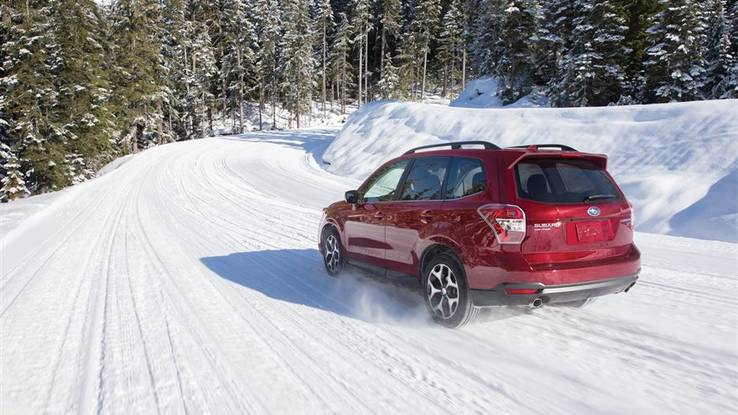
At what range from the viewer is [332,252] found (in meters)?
6.71

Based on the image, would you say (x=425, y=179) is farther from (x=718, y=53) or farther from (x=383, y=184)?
(x=718, y=53)

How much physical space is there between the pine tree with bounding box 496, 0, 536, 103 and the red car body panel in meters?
34.0

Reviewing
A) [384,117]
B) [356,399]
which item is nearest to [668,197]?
[356,399]

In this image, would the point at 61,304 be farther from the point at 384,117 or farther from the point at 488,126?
the point at 384,117

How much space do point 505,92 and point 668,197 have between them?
97.4ft

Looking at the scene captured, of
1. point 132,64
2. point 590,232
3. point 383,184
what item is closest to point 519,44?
point 132,64

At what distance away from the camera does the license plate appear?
13.6ft

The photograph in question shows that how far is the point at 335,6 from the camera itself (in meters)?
86.9

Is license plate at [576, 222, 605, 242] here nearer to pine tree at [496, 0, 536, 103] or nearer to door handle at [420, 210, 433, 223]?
door handle at [420, 210, 433, 223]

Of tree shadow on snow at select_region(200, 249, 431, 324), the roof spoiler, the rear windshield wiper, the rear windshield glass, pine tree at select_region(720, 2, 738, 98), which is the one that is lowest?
tree shadow on snow at select_region(200, 249, 431, 324)

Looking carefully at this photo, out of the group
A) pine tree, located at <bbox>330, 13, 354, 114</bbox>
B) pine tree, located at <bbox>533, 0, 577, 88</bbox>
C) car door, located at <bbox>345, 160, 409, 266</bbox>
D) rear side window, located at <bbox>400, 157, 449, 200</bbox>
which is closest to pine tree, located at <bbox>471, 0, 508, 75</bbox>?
pine tree, located at <bbox>533, 0, 577, 88</bbox>

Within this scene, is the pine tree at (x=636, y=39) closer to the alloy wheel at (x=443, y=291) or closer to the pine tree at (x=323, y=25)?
the alloy wheel at (x=443, y=291)

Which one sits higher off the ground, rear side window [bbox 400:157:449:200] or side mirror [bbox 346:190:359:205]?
rear side window [bbox 400:157:449:200]

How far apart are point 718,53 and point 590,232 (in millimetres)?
29299
